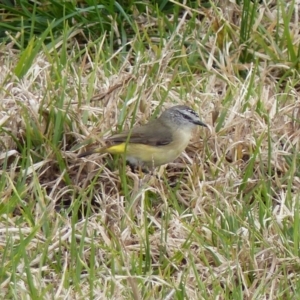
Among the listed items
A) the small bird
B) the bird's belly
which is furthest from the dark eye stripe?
the bird's belly

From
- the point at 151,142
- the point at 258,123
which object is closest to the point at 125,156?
the point at 151,142

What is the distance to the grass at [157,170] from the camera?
4863mm

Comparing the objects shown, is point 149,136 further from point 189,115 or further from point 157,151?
point 189,115

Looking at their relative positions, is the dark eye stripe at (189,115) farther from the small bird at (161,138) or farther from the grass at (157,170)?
the grass at (157,170)

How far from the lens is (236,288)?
15.5ft

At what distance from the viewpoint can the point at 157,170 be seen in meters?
6.04

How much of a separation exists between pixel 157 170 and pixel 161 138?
223 millimetres

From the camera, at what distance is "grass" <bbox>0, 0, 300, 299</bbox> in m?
4.86

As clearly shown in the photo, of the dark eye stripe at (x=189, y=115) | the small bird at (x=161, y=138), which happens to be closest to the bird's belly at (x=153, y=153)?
the small bird at (x=161, y=138)

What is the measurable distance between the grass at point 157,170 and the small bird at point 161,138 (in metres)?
0.09

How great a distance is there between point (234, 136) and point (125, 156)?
67cm

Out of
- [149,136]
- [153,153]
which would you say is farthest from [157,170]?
[149,136]

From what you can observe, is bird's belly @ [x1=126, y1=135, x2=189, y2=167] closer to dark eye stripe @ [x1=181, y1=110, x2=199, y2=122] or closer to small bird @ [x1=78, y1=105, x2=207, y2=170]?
small bird @ [x1=78, y1=105, x2=207, y2=170]

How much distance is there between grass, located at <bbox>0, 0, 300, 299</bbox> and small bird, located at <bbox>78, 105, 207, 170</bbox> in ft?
0.30
